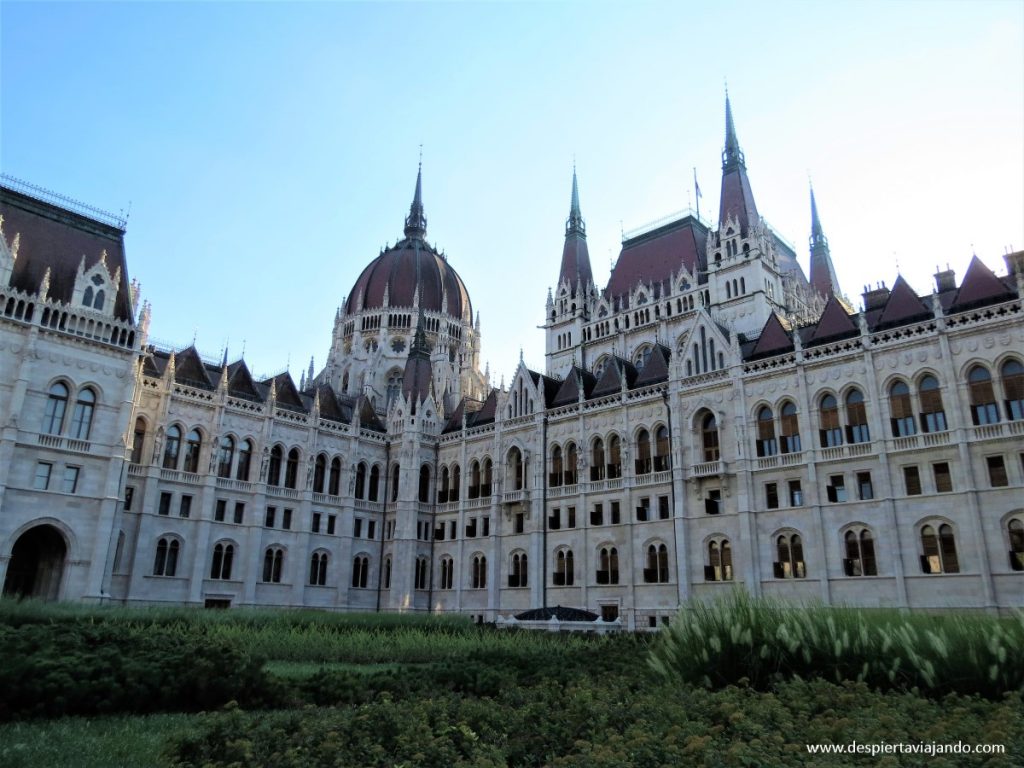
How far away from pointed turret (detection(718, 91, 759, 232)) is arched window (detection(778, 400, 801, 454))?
20.1m

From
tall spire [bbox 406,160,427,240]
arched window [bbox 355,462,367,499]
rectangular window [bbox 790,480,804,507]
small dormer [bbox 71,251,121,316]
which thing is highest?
tall spire [bbox 406,160,427,240]

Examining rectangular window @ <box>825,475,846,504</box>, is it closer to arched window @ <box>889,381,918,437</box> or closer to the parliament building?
the parliament building

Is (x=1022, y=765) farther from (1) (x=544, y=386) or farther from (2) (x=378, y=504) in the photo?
(2) (x=378, y=504)

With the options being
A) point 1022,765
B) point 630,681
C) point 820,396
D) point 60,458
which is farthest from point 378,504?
point 1022,765

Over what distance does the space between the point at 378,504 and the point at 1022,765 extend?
53.1 m

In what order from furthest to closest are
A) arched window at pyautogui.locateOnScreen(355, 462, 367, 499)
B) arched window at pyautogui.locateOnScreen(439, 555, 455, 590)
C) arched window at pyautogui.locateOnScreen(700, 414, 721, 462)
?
arched window at pyautogui.locateOnScreen(355, 462, 367, 499) < arched window at pyautogui.locateOnScreen(439, 555, 455, 590) < arched window at pyautogui.locateOnScreen(700, 414, 721, 462)

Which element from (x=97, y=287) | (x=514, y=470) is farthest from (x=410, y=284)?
(x=97, y=287)

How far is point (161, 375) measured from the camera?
48.2 metres

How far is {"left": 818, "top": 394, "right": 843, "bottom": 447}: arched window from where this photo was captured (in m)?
39.1

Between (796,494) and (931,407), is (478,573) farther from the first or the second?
(931,407)

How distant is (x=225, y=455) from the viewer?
164ft

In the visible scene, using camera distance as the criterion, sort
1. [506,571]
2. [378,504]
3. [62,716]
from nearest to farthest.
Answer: [62,716] < [506,571] < [378,504]

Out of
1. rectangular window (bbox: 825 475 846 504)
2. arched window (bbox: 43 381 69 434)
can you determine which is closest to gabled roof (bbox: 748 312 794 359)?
rectangular window (bbox: 825 475 846 504)

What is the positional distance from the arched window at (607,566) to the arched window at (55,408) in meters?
31.9
